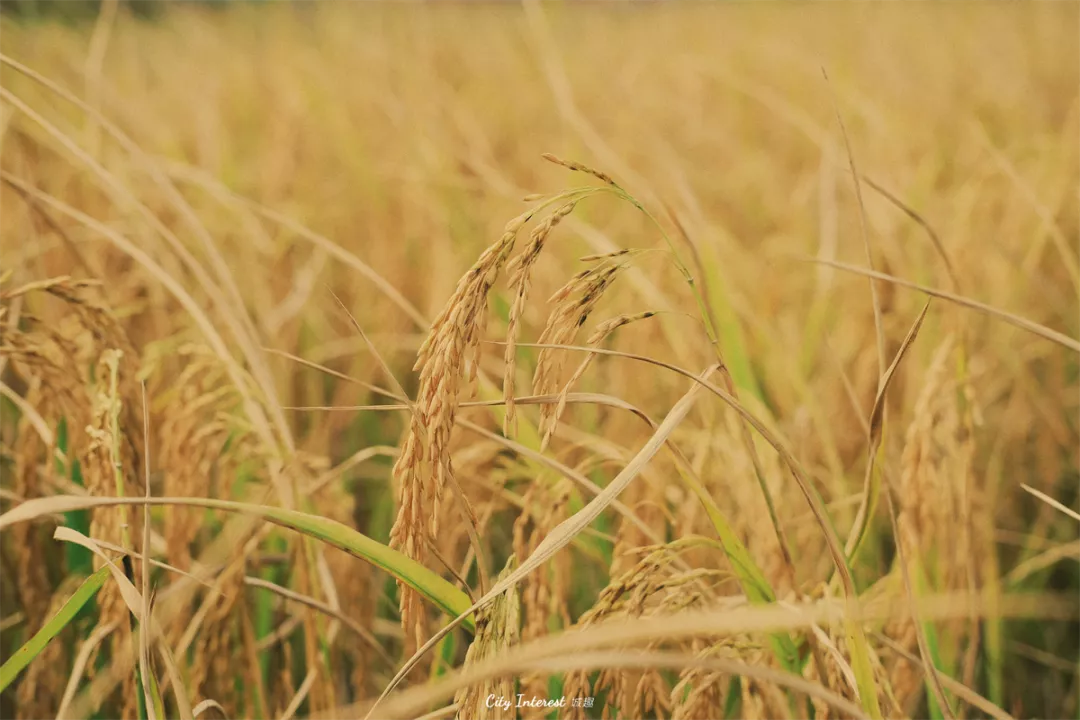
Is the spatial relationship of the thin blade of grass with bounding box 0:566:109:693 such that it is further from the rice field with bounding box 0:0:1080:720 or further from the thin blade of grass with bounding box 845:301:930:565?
the thin blade of grass with bounding box 845:301:930:565

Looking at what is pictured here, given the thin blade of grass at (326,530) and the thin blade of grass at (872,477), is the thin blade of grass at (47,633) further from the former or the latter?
the thin blade of grass at (872,477)

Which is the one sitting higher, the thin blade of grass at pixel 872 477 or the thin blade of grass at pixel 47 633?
the thin blade of grass at pixel 872 477

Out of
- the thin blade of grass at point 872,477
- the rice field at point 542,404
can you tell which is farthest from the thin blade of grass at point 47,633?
the thin blade of grass at point 872,477

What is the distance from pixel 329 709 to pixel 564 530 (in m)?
0.37

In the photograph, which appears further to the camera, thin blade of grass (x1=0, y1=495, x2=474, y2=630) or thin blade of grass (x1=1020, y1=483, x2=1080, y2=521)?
thin blade of grass (x1=1020, y1=483, x2=1080, y2=521)

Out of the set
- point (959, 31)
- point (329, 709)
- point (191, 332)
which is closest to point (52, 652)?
point (329, 709)

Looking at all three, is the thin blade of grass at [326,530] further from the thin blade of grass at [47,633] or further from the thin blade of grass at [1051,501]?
the thin blade of grass at [1051,501]

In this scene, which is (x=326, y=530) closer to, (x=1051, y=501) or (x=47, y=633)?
(x=47, y=633)

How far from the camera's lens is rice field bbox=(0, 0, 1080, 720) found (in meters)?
0.48

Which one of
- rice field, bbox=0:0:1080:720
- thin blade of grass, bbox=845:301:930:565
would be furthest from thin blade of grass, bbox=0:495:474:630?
thin blade of grass, bbox=845:301:930:565

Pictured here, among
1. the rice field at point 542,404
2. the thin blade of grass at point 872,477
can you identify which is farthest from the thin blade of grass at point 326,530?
the thin blade of grass at point 872,477

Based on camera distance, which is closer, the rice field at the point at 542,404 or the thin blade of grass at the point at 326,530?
the thin blade of grass at the point at 326,530

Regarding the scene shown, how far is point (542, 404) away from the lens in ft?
1.57

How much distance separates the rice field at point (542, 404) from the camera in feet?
1.58
